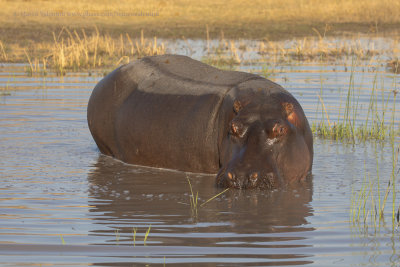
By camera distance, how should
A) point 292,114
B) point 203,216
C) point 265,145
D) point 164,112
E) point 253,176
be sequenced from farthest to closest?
point 164,112, point 292,114, point 265,145, point 253,176, point 203,216

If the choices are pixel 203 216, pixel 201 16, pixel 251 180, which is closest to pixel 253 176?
pixel 251 180

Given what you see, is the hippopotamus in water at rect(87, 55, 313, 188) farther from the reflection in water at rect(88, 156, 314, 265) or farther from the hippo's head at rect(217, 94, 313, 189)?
the reflection in water at rect(88, 156, 314, 265)

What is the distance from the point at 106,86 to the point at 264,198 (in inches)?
119

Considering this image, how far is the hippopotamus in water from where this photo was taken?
21.2 feet

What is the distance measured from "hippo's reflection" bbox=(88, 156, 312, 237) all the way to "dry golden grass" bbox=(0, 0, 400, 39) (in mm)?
17941

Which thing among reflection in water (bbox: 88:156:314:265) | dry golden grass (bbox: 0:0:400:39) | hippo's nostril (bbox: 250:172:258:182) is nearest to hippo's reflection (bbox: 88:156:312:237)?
reflection in water (bbox: 88:156:314:265)

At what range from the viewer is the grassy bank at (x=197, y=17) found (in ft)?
→ 87.1

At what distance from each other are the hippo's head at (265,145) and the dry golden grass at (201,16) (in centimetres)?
1840

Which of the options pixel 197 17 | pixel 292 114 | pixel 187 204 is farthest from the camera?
pixel 197 17

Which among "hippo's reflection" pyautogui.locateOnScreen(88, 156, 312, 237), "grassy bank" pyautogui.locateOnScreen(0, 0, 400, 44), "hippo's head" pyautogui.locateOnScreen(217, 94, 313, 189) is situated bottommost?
"hippo's reflection" pyautogui.locateOnScreen(88, 156, 312, 237)

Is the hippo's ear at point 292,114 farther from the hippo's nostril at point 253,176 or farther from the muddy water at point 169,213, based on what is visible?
the hippo's nostril at point 253,176

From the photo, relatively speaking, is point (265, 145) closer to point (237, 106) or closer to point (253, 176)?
point (253, 176)

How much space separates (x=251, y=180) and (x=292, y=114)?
33.5 inches

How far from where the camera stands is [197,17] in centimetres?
3159
